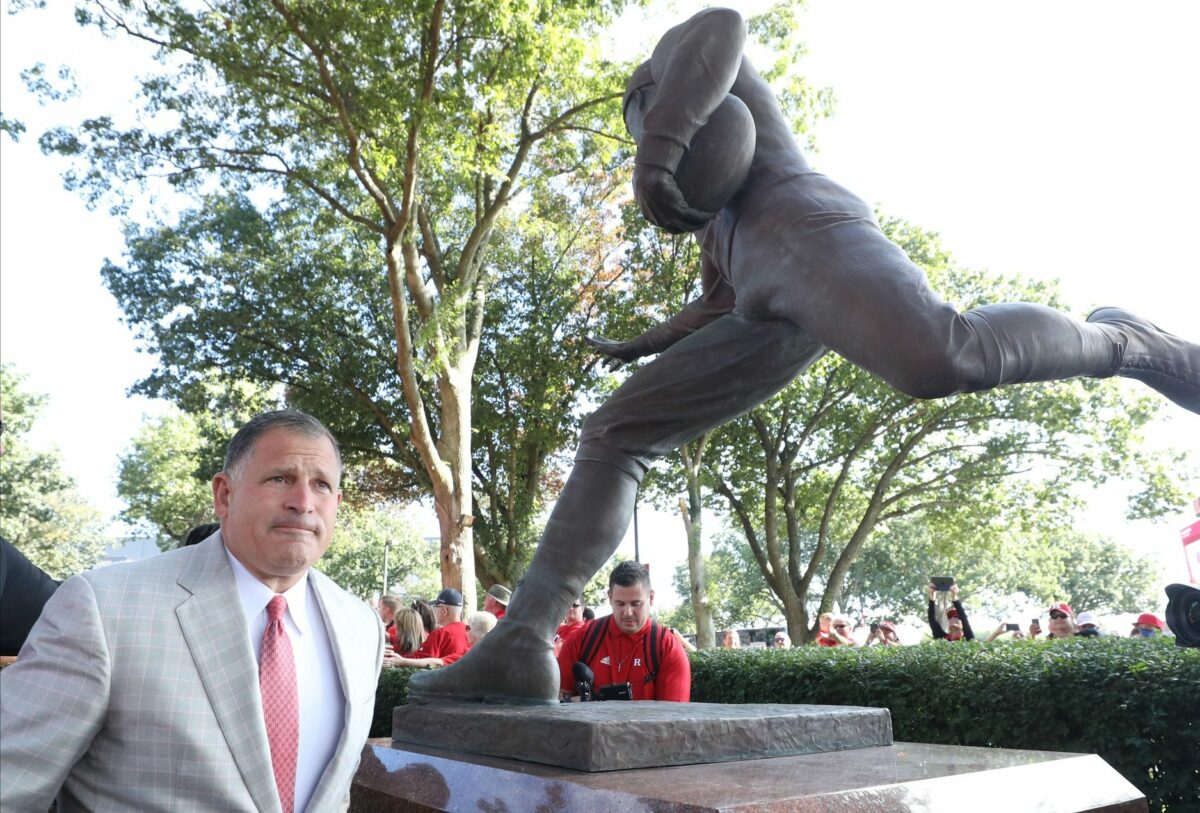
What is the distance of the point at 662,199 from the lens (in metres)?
3.02

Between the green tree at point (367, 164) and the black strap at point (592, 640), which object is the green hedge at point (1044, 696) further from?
the green tree at point (367, 164)

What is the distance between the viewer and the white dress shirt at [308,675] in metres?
1.99

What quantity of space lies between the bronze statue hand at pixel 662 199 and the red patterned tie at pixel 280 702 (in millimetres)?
1632

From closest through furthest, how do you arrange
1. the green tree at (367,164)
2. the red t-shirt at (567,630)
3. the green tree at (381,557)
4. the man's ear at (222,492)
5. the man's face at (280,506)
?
the man's face at (280,506) → the man's ear at (222,492) → the red t-shirt at (567,630) → the green tree at (367,164) → the green tree at (381,557)

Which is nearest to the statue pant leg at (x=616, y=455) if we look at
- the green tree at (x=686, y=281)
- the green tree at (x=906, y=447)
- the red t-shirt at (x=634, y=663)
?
the red t-shirt at (x=634, y=663)

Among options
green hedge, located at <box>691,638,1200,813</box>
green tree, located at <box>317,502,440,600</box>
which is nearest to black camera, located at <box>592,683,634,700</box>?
green hedge, located at <box>691,638,1200,813</box>

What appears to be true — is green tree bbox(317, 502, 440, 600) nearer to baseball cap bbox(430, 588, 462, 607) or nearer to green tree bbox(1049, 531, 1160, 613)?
green tree bbox(1049, 531, 1160, 613)

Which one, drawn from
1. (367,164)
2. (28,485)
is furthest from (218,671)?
(28,485)

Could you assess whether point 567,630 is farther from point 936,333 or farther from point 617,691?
point 936,333

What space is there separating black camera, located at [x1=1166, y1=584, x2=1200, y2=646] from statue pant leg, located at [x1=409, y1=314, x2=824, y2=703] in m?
1.43

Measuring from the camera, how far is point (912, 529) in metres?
52.0

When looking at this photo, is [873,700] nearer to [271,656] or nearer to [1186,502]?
[271,656]

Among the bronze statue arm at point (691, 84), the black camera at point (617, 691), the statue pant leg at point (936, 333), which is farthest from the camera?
the black camera at point (617, 691)

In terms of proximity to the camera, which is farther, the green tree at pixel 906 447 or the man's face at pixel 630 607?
the green tree at pixel 906 447
